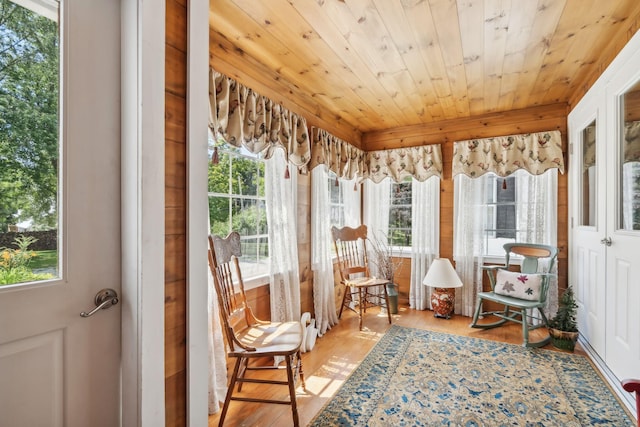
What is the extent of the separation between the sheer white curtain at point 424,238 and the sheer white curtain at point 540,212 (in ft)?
2.89

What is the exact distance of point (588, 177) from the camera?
2668mm

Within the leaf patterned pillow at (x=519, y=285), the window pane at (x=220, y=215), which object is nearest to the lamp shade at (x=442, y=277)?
the leaf patterned pillow at (x=519, y=285)

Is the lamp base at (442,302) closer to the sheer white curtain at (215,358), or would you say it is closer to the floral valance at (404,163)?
the floral valance at (404,163)

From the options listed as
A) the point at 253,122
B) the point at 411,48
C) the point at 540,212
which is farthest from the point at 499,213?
the point at 253,122

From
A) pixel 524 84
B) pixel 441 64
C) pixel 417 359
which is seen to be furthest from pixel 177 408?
pixel 524 84

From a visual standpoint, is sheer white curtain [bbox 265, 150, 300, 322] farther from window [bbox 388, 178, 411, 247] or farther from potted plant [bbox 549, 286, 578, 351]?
potted plant [bbox 549, 286, 578, 351]

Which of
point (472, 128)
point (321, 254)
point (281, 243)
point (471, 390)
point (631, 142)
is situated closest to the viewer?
point (631, 142)

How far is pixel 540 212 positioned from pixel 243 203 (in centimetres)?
313

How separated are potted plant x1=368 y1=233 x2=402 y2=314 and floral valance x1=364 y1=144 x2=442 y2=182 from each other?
0.85 m

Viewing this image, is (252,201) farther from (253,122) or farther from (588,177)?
(588,177)

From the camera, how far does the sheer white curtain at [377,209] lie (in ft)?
13.8

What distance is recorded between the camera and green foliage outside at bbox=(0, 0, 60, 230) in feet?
2.93

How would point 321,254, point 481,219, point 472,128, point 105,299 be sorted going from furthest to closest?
1. point 472,128
2. point 481,219
3. point 321,254
4. point 105,299

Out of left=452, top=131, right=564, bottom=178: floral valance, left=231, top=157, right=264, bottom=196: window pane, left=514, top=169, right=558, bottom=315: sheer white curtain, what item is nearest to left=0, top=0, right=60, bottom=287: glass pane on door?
left=231, top=157, right=264, bottom=196: window pane
